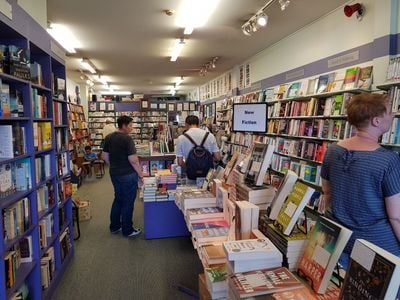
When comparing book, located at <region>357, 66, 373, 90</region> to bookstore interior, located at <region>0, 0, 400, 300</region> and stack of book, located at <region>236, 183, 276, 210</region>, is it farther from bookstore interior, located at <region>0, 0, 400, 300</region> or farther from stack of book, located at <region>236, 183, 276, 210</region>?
stack of book, located at <region>236, 183, 276, 210</region>

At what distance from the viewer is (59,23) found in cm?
487

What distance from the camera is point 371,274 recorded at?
97cm

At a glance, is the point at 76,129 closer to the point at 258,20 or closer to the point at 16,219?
the point at 258,20

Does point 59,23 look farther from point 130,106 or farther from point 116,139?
point 130,106

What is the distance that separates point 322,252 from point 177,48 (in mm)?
5954

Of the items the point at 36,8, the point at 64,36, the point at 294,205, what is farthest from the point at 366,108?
the point at 64,36

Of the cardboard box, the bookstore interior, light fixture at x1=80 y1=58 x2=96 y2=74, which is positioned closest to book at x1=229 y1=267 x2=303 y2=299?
the bookstore interior

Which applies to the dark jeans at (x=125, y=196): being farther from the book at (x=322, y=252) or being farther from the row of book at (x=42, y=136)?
the book at (x=322, y=252)

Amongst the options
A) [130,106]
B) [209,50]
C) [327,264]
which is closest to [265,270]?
[327,264]

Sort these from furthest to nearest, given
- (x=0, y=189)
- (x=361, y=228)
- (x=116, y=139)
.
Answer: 1. (x=116, y=139)
2. (x=0, y=189)
3. (x=361, y=228)

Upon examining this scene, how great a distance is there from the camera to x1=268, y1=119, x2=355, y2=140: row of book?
13.0 ft

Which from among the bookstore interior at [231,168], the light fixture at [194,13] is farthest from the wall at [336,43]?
the light fixture at [194,13]

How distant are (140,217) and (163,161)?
105cm

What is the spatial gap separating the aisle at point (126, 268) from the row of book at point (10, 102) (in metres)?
1.75
